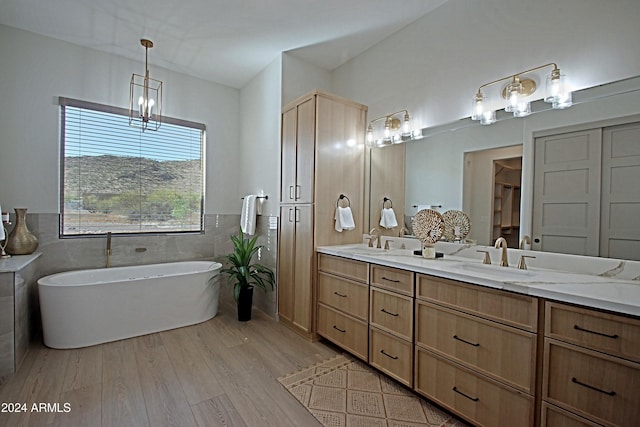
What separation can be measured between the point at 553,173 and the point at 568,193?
15 cm

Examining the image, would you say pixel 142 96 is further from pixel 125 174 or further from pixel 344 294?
pixel 344 294

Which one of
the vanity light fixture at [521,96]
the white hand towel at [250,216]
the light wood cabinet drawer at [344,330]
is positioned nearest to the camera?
the vanity light fixture at [521,96]

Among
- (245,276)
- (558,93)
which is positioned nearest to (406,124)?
(558,93)

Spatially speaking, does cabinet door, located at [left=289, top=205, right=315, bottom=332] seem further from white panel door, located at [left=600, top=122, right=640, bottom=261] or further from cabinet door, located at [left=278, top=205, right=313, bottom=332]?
white panel door, located at [left=600, top=122, right=640, bottom=261]

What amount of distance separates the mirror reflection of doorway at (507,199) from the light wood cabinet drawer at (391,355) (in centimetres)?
97

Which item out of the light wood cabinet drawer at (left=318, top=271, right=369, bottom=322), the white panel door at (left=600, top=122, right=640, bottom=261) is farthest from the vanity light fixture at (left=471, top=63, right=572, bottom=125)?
the light wood cabinet drawer at (left=318, top=271, right=369, bottom=322)

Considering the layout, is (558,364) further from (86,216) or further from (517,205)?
(86,216)

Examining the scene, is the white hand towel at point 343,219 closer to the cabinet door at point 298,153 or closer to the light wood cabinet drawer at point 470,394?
the cabinet door at point 298,153

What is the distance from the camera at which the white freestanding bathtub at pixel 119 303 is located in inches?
99.7

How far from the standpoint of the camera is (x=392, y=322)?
2055mm

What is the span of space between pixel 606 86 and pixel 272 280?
3.03m

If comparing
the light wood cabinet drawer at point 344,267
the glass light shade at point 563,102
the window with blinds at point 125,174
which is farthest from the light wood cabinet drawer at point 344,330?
the window with blinds at point 125,174

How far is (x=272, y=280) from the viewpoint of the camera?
334 centimetres

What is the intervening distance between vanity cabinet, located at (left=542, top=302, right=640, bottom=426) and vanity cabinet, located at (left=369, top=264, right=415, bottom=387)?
74 centimetres
